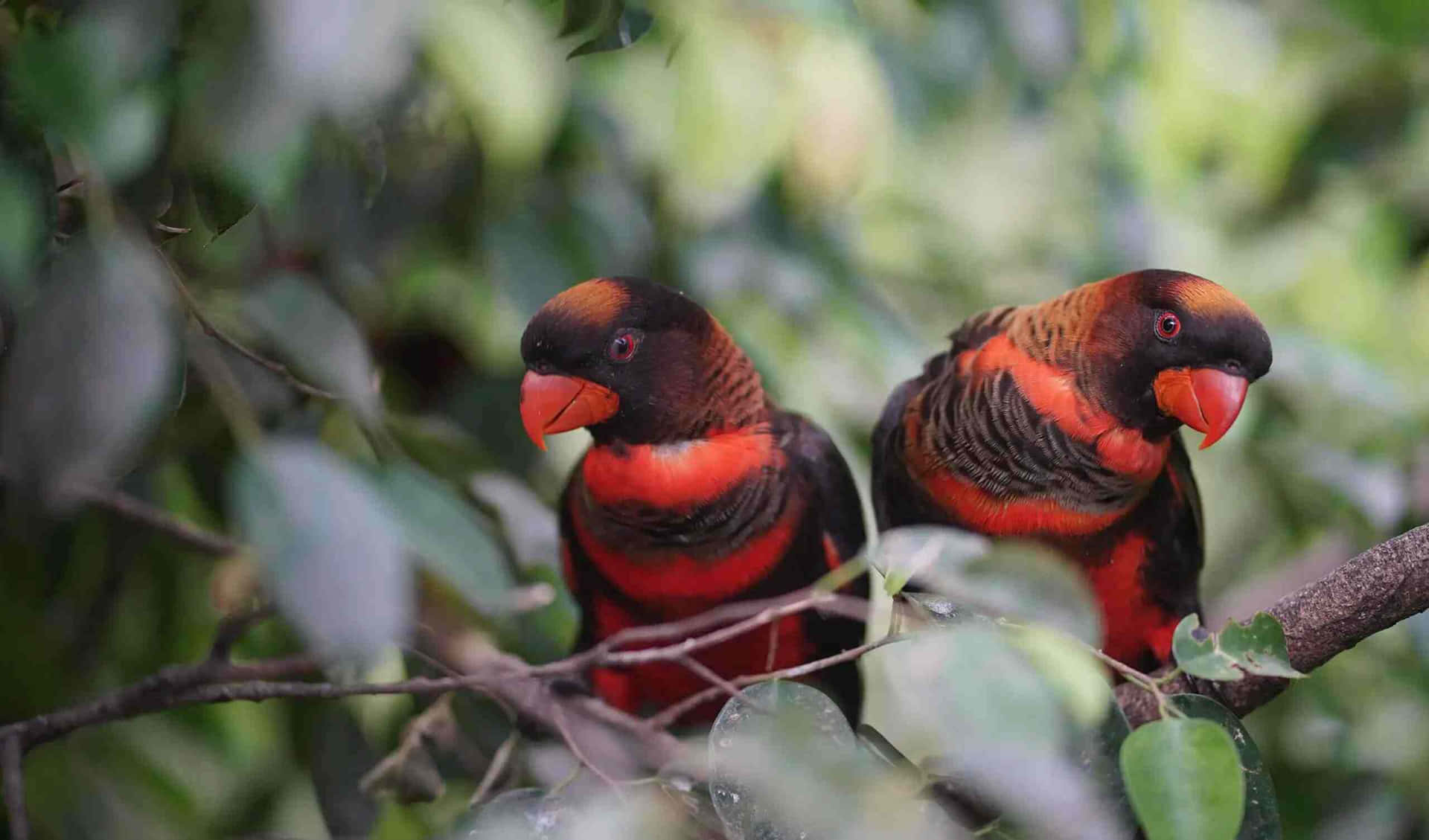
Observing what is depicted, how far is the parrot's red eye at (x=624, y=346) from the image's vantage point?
1453mm

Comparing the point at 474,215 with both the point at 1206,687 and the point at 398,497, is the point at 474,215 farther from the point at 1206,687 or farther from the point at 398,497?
the point at 1206,687

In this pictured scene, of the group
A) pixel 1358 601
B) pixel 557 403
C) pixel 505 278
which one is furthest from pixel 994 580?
pixel 505 278

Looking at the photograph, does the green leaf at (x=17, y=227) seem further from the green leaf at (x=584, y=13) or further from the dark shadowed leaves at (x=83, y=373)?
the green leaf at (x=584, y=13)

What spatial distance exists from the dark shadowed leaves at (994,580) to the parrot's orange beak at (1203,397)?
0.60 meters

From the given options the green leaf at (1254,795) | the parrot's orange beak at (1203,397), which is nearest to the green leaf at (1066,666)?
the green leaf at (1254,795)

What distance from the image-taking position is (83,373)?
69 centimetres

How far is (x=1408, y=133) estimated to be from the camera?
262 cm

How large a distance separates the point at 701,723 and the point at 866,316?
68cm

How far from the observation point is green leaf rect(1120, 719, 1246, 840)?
69cm

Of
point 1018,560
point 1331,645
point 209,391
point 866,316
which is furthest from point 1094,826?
point 866,316

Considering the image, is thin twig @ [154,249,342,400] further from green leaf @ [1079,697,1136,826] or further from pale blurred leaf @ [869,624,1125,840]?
green leaf @ [1079,697,1136,826]

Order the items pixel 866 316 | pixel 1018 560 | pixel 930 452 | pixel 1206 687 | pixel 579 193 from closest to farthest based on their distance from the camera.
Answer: pixel 1018 560 < pixel 1206 687 < pixel 930 452 < pixel 579 193 < pixel 866 316

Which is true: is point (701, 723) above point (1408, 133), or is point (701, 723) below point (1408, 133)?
below

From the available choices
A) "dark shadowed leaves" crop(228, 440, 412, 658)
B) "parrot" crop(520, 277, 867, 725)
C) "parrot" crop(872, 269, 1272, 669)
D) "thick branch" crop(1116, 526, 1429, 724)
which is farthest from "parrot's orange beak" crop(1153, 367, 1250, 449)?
"dark shadowed leaves" crop(228, 440, 412, 658)
